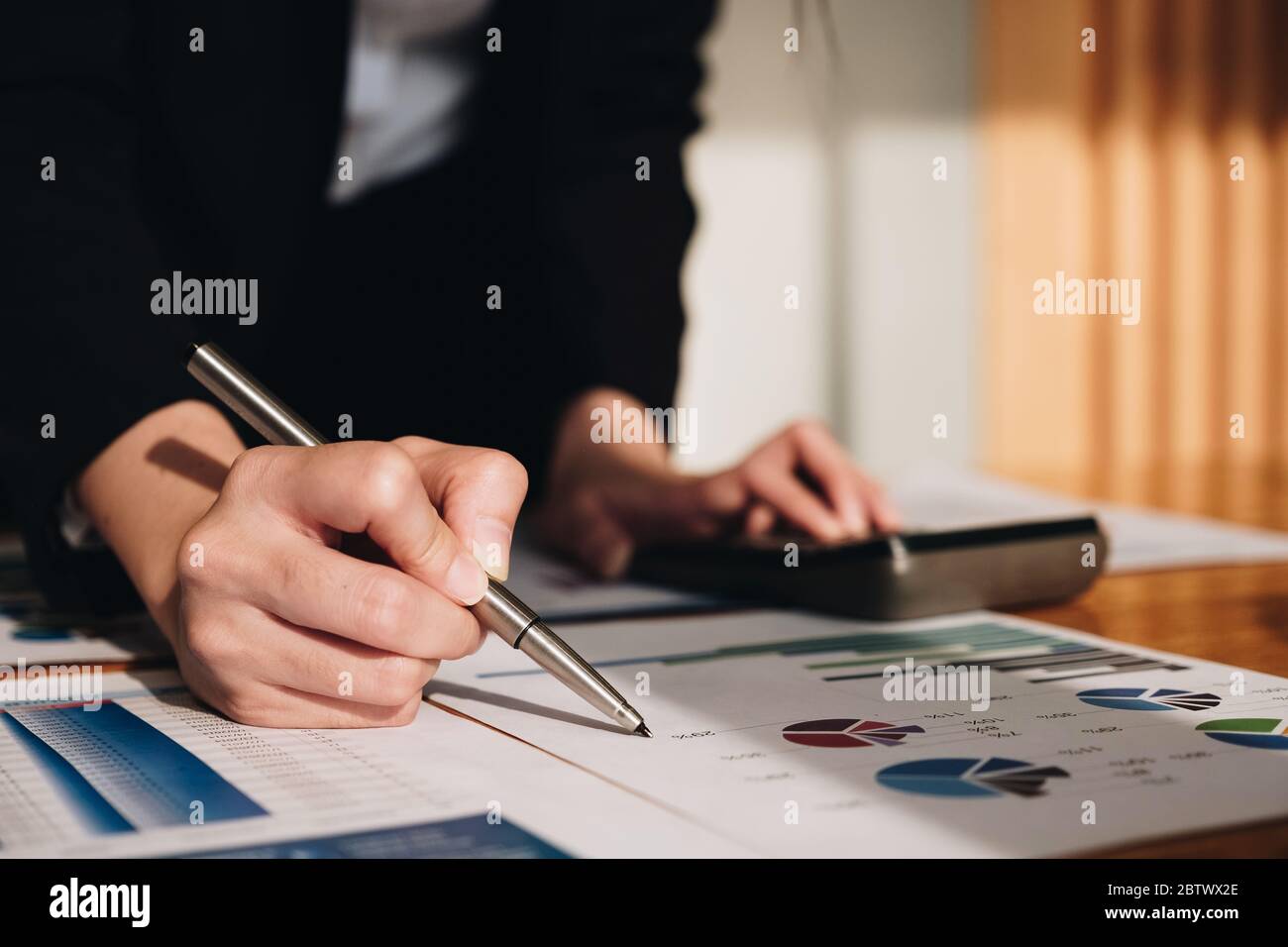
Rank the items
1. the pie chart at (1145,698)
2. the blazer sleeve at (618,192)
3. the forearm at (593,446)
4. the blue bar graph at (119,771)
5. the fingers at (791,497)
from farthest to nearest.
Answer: the blazer sleeve at (618,192), the forearm at (593,446), the fingers at (791,497), the pie chart at (1145,698), the blue bar graph at (119,771)

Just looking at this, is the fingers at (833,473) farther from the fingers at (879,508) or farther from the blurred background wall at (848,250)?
the blurred background wall at (848,250)

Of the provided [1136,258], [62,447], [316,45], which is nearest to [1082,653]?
[62,447]

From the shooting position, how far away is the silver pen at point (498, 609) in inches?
18.6

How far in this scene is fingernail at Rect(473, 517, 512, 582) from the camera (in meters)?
0.50

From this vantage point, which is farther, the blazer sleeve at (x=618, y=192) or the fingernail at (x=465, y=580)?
the blazer sleeve at (x=618, y=192)

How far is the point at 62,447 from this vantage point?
635 millimetres

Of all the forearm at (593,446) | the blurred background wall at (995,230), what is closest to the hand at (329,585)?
the forearm at (593,446)

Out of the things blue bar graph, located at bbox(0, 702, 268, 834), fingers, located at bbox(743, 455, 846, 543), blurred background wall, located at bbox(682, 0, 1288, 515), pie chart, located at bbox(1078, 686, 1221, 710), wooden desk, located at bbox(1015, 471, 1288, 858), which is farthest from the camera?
blurred background wall, located at bbox(682, 0, 1288, 515)

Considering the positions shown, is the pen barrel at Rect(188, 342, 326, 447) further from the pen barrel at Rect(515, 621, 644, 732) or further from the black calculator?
the black calculator

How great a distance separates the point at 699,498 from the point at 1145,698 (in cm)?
38

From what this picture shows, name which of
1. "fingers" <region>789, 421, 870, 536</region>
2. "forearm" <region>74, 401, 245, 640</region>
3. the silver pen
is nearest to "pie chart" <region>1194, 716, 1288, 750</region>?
the silver pen
